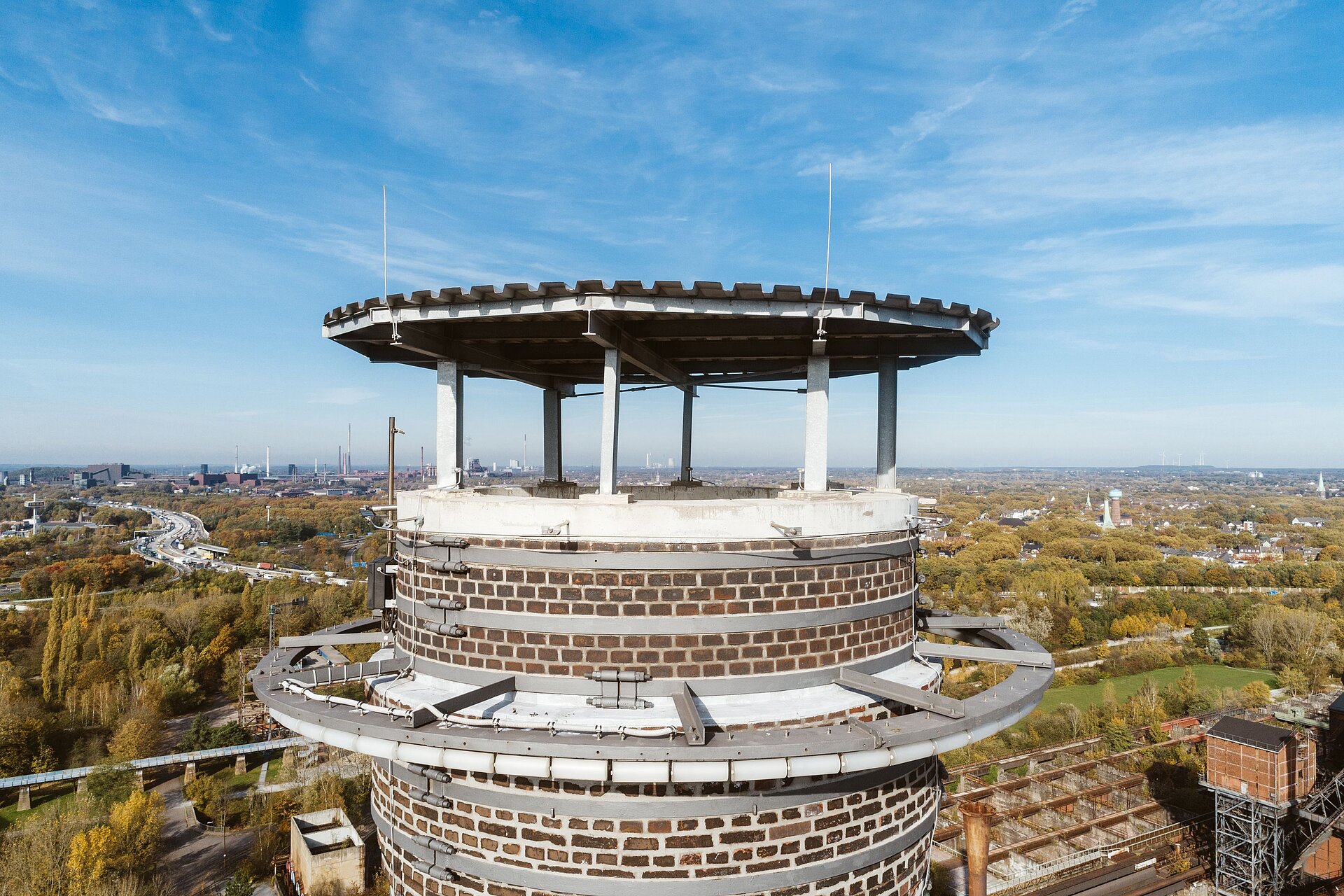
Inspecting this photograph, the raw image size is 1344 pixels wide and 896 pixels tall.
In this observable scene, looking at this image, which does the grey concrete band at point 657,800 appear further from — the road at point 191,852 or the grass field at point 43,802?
the grass field at point 43,802

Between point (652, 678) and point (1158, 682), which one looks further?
point (1158, 682)

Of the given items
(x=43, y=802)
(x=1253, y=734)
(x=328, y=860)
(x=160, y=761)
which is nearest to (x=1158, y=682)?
(x=1253, y=734)

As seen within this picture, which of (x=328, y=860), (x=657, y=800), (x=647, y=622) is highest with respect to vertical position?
(x=647, y=622)

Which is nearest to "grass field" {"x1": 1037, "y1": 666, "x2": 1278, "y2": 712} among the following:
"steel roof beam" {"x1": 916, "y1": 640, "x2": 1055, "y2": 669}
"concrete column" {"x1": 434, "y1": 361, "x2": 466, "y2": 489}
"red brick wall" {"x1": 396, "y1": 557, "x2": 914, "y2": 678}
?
"steel roof beam" {"x1": 916, "y1": 640, "x2": 1055, "y2": 669}

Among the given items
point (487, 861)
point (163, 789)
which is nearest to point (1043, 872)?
point (487, 861)

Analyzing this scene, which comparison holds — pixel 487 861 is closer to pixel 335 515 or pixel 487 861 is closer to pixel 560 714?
pixel 560 714

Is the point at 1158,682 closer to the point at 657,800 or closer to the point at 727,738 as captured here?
the point at 657,800

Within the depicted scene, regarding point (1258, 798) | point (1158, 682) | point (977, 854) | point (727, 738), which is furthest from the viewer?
point (1158, 682)
